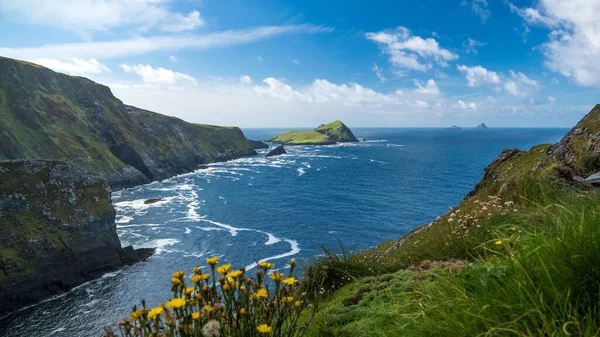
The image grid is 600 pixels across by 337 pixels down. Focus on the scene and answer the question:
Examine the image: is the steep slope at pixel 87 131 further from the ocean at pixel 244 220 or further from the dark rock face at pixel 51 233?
the dark rock face at pixel 51 233

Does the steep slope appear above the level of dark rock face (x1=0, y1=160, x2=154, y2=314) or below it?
above

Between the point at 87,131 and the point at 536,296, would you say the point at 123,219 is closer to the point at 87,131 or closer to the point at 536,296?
the point at 87,131

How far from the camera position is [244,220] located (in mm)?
70750

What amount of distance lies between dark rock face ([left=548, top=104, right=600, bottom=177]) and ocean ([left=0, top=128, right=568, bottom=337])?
11.0 meters

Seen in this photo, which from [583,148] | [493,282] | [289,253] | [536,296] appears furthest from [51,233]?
[583,148]

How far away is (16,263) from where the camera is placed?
4428 cm

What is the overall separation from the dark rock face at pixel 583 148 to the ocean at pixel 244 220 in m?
11.0

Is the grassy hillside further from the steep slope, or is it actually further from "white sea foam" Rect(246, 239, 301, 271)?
the steep slope

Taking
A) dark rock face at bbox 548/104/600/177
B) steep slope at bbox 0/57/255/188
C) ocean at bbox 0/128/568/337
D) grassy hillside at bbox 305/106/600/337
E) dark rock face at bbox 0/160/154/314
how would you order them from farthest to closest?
steep slope at bbox 0/57/255/188
dark rock face at bbox 0/160/154/314
ocean at bbox 0/128/568/337
dark rock face at bbox 548/104/600/177
grassy hillside at bbox 305/106/600/337

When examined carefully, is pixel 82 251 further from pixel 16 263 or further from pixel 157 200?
pixel 157 200

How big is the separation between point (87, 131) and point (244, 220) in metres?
87.4

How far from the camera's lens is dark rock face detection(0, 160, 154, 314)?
44.2 meters

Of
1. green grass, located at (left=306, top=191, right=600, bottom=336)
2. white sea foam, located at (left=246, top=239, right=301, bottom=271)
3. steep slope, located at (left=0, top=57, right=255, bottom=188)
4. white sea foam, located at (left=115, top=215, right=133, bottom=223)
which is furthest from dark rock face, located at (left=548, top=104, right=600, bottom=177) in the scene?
steep slope, located at (left=0, top=57, right=255, bottom=188)

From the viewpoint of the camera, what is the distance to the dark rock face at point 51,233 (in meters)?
44.2
